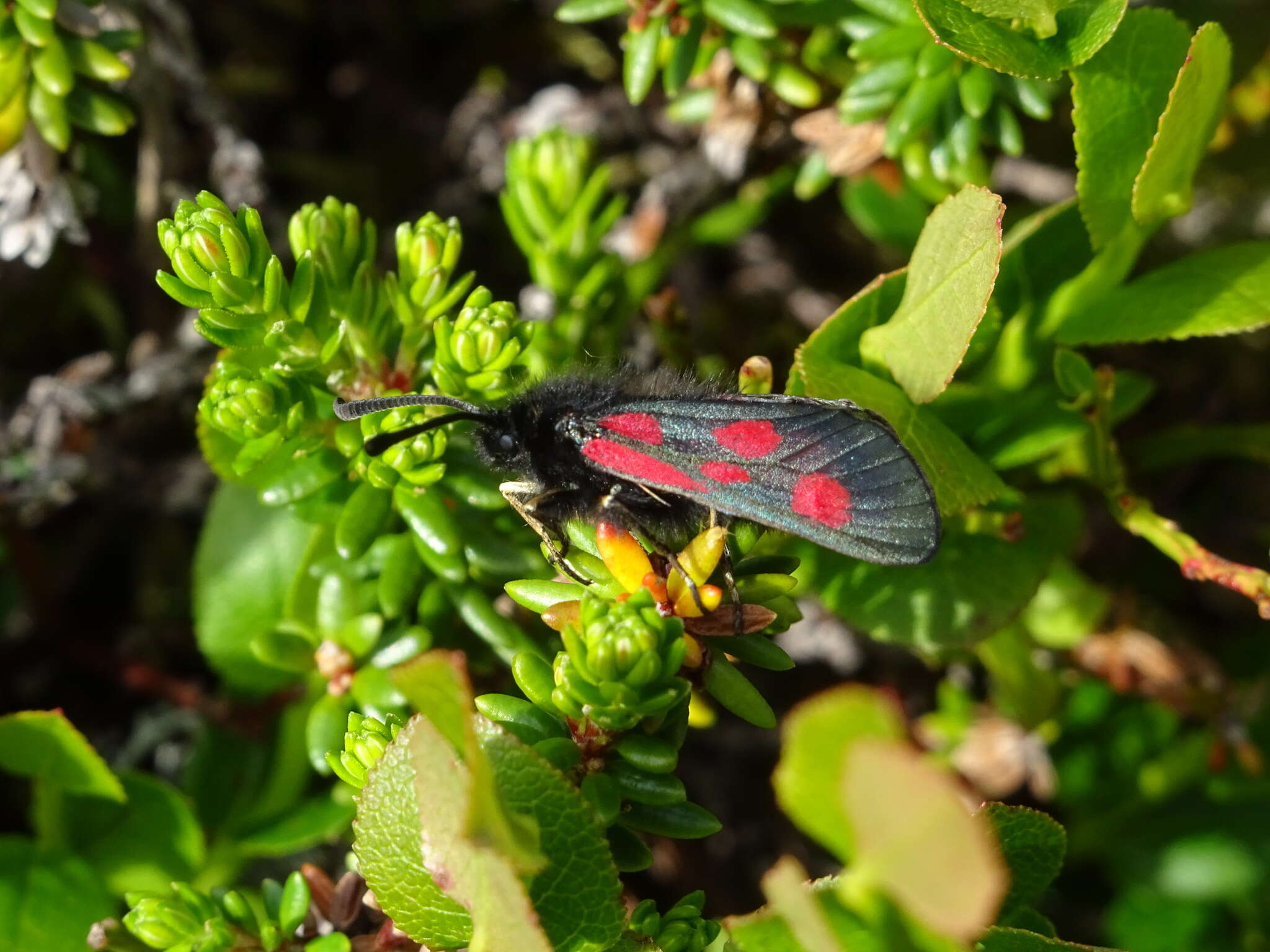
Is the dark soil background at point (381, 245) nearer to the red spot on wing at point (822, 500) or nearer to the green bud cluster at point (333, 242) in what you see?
the green bud cluster at point (333, 242)

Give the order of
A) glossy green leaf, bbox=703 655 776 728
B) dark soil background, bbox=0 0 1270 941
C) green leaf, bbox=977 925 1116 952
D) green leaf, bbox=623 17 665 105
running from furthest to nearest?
1. dark soil background, bbox=0 0 1270 941
2. green leaf, bbox=623 17 665 105
3. glossy green leaf, bbox=703 655 776 728
4. green leaf, bbox=977 925 1116 952

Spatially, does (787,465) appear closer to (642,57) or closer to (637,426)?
(637,426)

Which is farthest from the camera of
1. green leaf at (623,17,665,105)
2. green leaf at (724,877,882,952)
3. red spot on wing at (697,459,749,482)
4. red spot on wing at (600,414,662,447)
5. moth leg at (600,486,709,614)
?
green leaf at (623,17,665,105)

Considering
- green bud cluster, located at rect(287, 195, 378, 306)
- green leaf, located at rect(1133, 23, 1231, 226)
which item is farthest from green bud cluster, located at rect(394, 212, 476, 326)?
green leaf, located at rect(1133, 23, 1231, 226)

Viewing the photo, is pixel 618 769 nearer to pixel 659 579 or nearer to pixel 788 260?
pixel 659 579

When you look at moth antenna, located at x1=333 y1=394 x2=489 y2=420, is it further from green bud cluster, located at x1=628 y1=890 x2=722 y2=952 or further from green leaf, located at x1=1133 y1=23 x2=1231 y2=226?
green leaf, located at x1=1133 y1=23 x2=1231 y2=226

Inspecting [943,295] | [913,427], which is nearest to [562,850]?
[913,427]

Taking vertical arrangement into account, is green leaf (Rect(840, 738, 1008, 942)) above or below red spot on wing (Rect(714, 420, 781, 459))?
above
